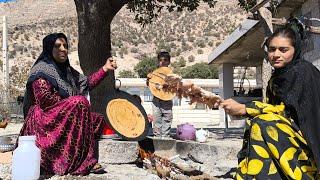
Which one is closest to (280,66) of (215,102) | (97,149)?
(215,102)

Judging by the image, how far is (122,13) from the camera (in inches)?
3022

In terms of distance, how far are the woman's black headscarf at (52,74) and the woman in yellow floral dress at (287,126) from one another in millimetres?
2207

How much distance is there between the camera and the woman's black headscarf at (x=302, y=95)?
9.09 ft

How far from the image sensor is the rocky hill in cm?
5809

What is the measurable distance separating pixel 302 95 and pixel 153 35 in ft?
206

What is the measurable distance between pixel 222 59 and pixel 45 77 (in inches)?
543

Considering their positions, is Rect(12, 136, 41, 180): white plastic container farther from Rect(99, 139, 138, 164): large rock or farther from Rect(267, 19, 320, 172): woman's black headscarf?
Rect(267, 19, 320, 172): woman's black headscarf

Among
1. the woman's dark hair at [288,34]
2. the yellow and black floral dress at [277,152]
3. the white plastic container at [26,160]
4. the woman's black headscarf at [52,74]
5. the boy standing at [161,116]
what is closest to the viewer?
the yellow and black floral dress at [277,152]

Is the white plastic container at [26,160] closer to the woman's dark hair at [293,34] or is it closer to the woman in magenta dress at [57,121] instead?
the woman in magenta dress at [57,121]

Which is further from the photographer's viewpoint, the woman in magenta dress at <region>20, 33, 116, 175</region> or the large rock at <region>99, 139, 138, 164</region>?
the large rock at <region>99, 139, 138, 164</region>

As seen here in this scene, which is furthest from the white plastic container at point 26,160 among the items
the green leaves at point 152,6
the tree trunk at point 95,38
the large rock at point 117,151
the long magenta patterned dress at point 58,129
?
the green leaves at point 152,6

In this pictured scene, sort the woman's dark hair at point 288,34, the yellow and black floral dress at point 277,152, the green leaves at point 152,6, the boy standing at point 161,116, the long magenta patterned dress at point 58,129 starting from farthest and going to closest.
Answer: the green leaves at point 152,6, the boy standing at point 161,116, the long magenta patterned dress at point 58,129, the woman's dark hair at point 288,34, the yellow and black floral dress at point 277,152

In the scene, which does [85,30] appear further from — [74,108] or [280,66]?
[280,66]

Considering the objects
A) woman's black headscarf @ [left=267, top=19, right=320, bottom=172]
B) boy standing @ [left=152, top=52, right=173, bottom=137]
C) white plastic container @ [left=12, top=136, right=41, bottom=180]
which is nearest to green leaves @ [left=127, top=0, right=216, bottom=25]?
boy standing @ [left=152, top=52, right=173, bottom=137]
